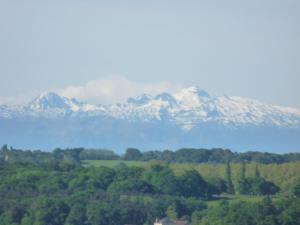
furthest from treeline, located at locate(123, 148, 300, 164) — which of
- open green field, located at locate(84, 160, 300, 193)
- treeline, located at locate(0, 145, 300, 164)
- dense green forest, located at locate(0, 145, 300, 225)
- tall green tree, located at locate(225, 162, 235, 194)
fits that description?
tall green tree, located at locate(225, 162, 235, 194)

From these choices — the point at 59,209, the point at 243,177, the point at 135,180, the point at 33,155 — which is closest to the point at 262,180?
the point at 243,177

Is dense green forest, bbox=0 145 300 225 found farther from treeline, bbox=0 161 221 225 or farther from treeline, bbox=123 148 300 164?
treeline, bbox=123 148 300 164

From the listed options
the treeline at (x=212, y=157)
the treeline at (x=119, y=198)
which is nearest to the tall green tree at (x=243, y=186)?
the treeline at (x=119, y=198)

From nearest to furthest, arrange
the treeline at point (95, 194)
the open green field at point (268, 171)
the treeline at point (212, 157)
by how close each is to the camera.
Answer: the treeline at point (95, 194) < the open green field at point (268, 171) < the treeline at point (212, 157)

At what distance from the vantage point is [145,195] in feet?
316

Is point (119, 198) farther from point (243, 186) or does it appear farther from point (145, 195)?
point (243, 186)

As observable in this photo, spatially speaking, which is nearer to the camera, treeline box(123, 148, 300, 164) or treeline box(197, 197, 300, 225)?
treeline box(197, 197, 300, 225)

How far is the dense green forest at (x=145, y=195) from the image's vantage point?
269 ft

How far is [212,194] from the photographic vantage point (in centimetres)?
10256

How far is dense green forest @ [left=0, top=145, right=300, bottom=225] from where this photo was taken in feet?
269

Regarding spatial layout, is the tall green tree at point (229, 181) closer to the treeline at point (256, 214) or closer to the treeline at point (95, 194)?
the treeline at point (95, 194)

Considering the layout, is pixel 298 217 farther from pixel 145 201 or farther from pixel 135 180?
pixel 135 180

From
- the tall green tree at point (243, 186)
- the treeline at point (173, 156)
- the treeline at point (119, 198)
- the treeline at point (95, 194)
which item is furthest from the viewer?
the treeline at point (173, 156)

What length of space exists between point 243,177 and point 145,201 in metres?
17.4
